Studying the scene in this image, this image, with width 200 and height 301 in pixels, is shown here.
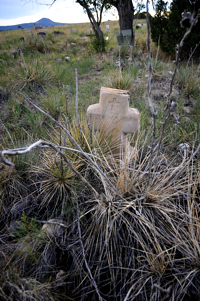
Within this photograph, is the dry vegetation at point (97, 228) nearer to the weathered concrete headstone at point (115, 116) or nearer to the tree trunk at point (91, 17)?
the weathered concrete headstone at point (115, 116)

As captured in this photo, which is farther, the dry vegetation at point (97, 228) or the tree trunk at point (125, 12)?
the tree trunk at point (125, 12)

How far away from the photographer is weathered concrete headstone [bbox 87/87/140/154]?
7.80ft

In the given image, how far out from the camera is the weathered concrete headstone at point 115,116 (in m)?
2.38

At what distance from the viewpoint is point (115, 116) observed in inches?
96.7

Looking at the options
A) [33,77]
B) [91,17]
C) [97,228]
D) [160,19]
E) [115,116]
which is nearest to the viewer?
[97,228]

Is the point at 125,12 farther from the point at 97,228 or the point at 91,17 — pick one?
the point at 97,228

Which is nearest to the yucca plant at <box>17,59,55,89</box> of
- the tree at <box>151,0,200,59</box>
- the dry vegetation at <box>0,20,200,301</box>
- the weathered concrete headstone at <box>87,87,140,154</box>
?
the dry vegetation at <box>0,20,200,301</box>

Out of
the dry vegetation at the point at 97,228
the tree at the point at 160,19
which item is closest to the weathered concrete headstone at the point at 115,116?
the dry vegetation at the point at 97,228

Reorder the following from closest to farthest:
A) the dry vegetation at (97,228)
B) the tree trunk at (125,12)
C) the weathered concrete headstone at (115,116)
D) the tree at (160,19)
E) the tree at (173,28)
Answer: the dry vegetation at (97,228) → the weathered concrete headstone at (115,116) → the tree at (173,28) → the tree at (160,19) → the tree trunk at (125,12)

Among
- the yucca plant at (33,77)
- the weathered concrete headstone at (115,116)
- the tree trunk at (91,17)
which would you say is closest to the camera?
the weathered concrete headstone at (115,116)

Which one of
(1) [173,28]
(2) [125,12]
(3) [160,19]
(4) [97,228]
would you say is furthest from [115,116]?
(2) [125,12]

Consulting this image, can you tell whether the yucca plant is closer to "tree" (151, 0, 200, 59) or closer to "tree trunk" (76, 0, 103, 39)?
"tree" (151, 0, 200, 59)

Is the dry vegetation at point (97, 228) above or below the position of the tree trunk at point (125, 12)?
below

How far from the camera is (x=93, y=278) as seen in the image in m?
1.50
